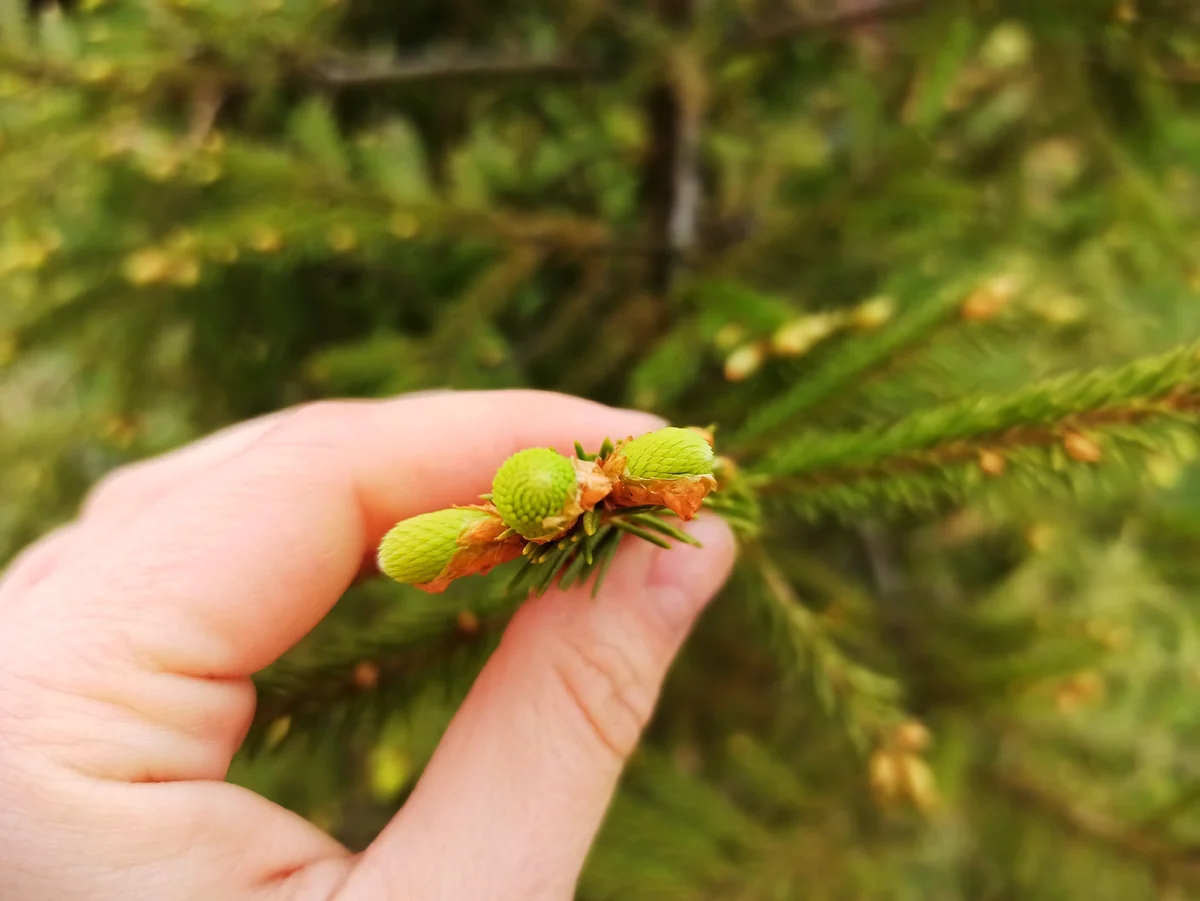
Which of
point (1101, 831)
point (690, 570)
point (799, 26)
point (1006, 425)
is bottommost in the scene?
point (1101, 831)

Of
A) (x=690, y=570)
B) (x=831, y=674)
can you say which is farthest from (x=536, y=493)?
(x=831, y=674)

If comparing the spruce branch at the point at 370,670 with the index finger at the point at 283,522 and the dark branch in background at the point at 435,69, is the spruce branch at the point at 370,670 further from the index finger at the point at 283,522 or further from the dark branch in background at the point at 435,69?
the dark branch in background at the point at 435,69

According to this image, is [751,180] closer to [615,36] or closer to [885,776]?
[615,36]

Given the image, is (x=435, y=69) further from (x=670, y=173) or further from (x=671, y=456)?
(x=671, y=456)

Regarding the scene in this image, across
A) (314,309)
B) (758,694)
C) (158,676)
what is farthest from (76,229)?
(758,694)

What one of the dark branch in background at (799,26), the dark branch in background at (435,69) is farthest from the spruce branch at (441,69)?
the dark branch in background at (799,26)

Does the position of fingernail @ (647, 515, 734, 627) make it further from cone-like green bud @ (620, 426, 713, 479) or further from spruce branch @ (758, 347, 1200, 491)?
cone-like green bud @ (620, 426, 713, 479)
